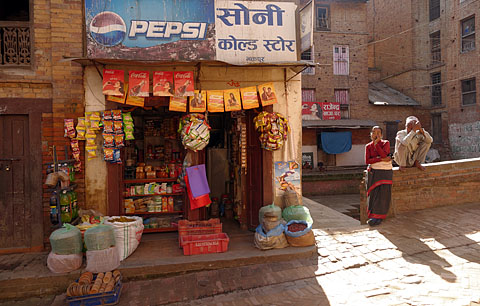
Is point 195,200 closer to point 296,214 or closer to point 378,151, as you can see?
point 296,214

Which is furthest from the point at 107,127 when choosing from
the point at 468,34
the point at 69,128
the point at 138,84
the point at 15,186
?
the point at 468,34

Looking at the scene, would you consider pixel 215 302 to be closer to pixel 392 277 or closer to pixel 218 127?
pixel 392 277

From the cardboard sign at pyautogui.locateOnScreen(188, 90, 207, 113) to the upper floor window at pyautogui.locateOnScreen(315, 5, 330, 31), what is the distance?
56.4 feet

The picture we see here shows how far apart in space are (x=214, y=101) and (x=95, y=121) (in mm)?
2397

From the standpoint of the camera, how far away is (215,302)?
463cm

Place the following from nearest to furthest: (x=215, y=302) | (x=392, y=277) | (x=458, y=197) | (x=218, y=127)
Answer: (x=215, y=302), (x=392, y=277), (x=458, y=197), (x=218, y=127)

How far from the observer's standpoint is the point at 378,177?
23.3ft

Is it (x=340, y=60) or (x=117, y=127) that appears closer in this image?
(x=117, y=127)

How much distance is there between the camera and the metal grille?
243 inches

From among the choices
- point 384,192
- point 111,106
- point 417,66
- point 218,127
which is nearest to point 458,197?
point 384,192

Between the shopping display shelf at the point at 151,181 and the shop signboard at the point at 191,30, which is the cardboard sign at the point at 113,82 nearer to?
the shop signboard at the point at 191,30

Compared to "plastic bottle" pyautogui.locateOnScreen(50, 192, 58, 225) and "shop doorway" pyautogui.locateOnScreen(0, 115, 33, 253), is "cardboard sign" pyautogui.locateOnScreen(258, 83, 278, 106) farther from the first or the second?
"shop doorway" pyautogui.locateOnScreen(0, 115, 33, 253)

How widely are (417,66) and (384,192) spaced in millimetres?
20677

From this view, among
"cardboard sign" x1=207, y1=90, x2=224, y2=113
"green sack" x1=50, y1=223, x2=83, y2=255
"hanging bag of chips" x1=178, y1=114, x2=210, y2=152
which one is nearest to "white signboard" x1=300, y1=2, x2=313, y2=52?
"cardboard sign" x1=207, y1=90, x2=224, y2=113
